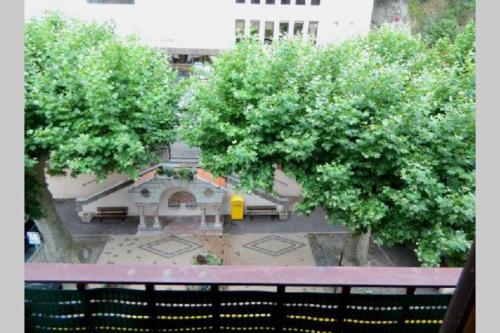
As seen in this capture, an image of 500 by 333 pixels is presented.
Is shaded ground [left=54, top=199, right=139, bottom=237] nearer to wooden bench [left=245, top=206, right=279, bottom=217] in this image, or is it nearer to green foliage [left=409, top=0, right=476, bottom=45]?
wooden bench [left=245, top=206, right=279, bottom=217]

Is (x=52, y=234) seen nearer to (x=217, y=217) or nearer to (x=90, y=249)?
(x=90, y=249)

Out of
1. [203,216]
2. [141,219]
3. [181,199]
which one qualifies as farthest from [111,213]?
[203,216]

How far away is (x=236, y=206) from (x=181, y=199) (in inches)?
86.7

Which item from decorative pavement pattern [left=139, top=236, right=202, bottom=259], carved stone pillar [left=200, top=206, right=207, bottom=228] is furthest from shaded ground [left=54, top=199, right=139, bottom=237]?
carved stone pillar [left=200, top=206, right=207, bottom=228]

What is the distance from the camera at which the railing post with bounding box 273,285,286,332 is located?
2.86 metres

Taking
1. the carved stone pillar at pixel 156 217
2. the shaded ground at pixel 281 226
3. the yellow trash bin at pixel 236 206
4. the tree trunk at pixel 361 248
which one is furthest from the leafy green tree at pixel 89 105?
the tree trunk at pixel 361 248

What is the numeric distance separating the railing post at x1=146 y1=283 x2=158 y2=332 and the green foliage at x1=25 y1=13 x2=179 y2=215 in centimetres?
704

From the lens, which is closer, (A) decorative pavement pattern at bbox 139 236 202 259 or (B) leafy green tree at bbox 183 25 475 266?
(B) leafy green tree at bbox 183 25 475 266

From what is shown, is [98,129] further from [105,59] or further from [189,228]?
[189,228]

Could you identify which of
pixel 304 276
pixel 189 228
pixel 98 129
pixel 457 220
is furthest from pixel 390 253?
pixel 304 276

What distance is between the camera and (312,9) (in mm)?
20688

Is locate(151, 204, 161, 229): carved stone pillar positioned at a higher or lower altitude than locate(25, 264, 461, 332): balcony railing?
lower

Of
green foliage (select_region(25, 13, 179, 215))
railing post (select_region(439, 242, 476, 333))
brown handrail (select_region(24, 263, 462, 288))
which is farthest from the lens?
green foliage (select_region(25, 13, 179, 215))

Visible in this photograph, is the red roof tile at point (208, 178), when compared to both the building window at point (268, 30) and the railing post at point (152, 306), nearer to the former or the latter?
the building window at point (268, 30)
